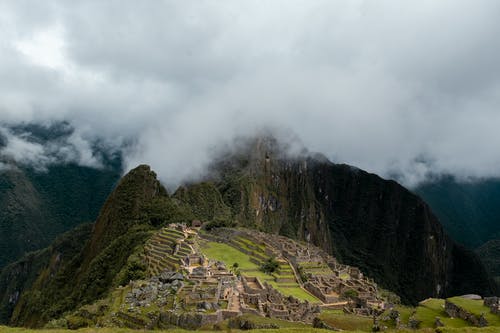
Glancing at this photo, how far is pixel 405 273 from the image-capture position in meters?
196

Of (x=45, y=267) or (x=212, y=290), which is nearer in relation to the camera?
(x=212, y=290)

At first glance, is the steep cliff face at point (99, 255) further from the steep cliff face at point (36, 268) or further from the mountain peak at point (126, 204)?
the steep cliff face at point (36, 268)

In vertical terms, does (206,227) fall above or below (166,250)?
above

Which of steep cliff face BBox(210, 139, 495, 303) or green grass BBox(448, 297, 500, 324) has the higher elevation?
steep cliff face BBox(210, 139, 495, 303)

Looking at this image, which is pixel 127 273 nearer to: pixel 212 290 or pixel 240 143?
pixel 212 290

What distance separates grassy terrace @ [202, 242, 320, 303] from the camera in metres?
41.0

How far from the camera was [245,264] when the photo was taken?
2050 inches

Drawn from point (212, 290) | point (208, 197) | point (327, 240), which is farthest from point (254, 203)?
point (212, 290)

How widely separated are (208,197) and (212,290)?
92.3 meters

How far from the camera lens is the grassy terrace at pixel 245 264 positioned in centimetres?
4100

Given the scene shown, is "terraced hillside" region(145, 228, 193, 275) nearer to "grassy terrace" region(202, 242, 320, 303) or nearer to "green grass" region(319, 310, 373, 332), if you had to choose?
"grassy terrace" region(202, 242, 320, 303)

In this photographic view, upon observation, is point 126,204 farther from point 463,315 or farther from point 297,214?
point 463,315

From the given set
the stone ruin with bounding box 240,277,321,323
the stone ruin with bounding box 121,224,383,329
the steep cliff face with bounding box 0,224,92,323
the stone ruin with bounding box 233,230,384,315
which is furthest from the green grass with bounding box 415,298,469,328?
the steep cliff face with bounding box 0,224,92,323

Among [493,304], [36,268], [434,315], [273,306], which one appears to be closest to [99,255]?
[273,306]
